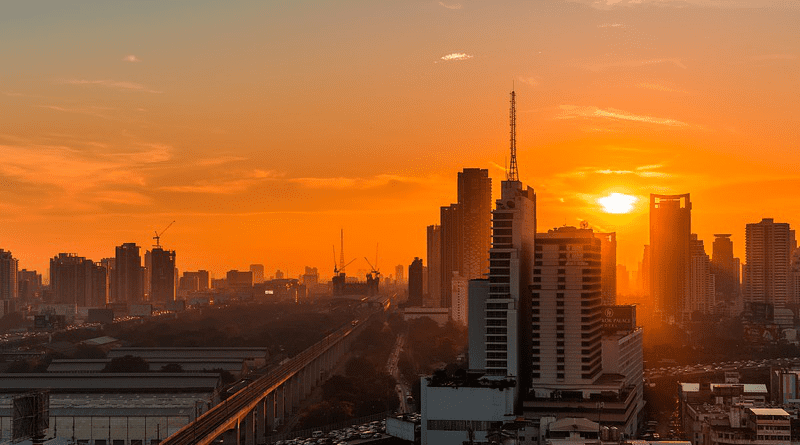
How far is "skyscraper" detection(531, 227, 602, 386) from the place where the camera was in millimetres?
65750

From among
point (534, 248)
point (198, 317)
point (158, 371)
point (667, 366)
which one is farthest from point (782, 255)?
point (534, 248)

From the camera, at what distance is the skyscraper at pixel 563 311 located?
65.8 metres

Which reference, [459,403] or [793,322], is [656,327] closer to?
[793,322]

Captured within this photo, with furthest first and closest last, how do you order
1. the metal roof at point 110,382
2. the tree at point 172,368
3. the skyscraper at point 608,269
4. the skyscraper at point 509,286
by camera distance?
the skyscraper at point 608,269 → the tree at point 172,368 → the metal roof at point 110,382 → the skyscraper at point 509,286

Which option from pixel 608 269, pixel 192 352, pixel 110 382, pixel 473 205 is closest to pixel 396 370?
pixel 192 352

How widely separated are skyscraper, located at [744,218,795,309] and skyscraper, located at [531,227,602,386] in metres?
134

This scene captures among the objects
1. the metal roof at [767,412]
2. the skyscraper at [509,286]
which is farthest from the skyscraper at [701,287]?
the metal roof at [767,412]

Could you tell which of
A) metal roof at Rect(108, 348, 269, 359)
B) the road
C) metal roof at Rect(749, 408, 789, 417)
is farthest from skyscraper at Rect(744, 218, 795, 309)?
metal roof at Rect(749, 408, 789, 417)

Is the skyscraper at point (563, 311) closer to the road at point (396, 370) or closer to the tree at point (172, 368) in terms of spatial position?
the road at point (396, 370)

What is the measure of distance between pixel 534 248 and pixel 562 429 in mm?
19099

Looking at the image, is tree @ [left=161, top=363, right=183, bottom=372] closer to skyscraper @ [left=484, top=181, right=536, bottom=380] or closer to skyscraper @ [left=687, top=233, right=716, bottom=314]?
skyscraper @ [left=484, top=181, right=536, bottom=380]

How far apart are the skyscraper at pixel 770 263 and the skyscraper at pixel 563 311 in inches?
5278

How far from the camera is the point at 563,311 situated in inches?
2623

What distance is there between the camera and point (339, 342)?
133625 mm
